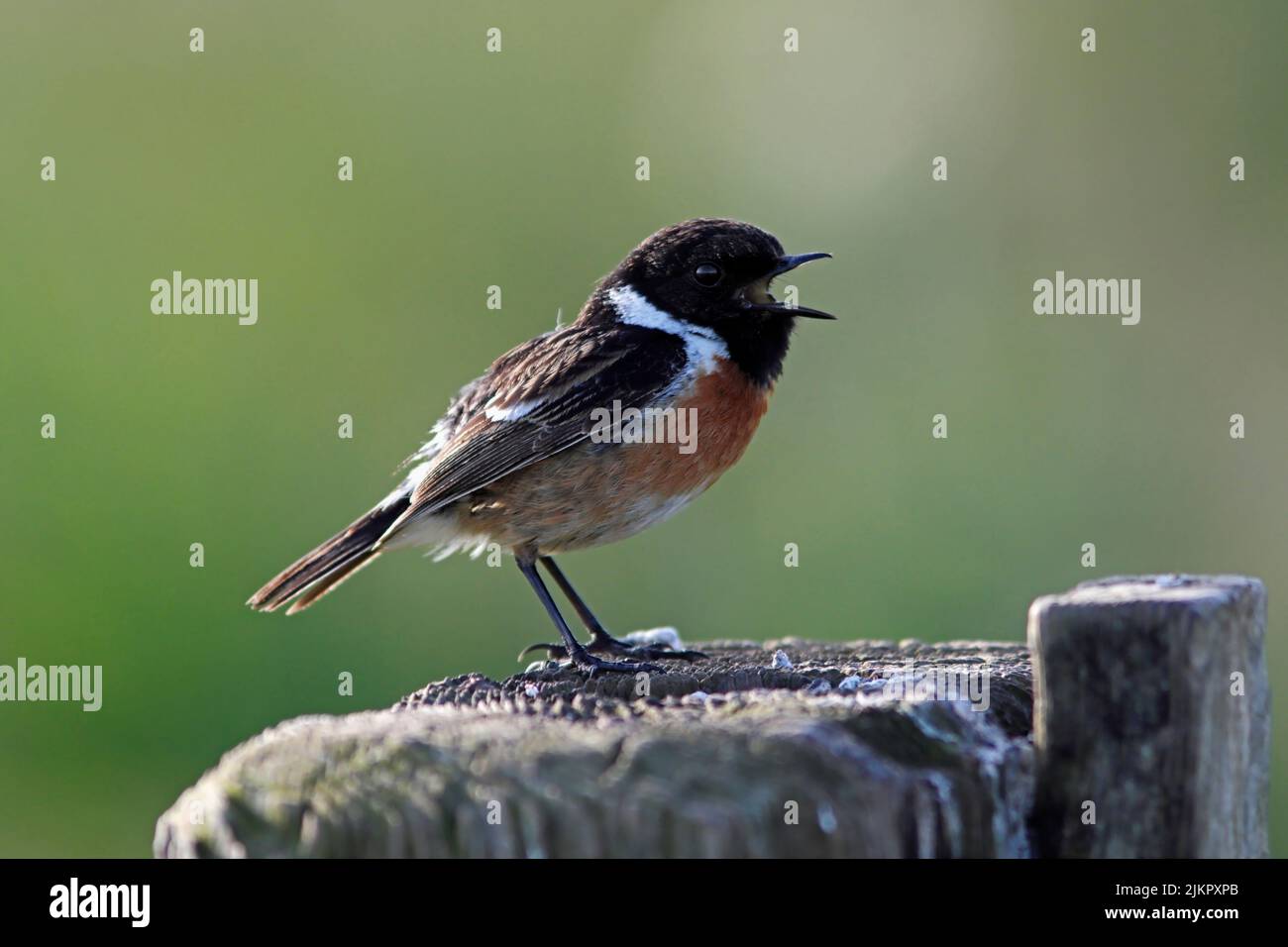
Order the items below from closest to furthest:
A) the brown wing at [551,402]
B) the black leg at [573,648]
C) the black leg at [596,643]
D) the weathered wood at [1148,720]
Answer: the weathered wood at [1148,720] → the black leg at [573,648] → the black leg at [596,643] → the brown wing at [551,402]

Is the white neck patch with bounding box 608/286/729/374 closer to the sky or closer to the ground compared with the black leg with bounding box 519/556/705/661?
closer to the sky

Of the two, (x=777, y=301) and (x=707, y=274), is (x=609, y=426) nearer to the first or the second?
(x=707, y=274)

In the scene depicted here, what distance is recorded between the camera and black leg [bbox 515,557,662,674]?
14.5 ft

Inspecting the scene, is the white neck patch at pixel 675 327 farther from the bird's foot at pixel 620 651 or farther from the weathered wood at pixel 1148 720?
the weathered wood at pixel 1148 720

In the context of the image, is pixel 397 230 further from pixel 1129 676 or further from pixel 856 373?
pixel 1129 676

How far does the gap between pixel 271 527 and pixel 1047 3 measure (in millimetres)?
7354

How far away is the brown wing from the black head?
0.71 ft

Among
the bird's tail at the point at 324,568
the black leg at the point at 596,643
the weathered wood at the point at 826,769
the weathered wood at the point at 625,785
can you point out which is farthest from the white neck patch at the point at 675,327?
the weathered wood at the point at 625,785

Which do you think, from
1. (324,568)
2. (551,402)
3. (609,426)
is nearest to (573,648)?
(609,426)

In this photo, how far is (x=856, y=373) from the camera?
9.89 m

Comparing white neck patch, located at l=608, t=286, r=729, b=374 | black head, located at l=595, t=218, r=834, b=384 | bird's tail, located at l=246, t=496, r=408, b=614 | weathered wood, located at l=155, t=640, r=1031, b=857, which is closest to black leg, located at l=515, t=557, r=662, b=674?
bird's tail, located at l=246, t=496, r=408, b=614

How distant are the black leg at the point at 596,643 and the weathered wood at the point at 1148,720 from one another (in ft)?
7.38

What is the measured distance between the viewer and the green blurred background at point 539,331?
8156mm

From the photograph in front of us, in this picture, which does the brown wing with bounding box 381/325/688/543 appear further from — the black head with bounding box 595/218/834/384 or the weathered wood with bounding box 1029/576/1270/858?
the weathered wood with bounding box 1029/576/1270/858
